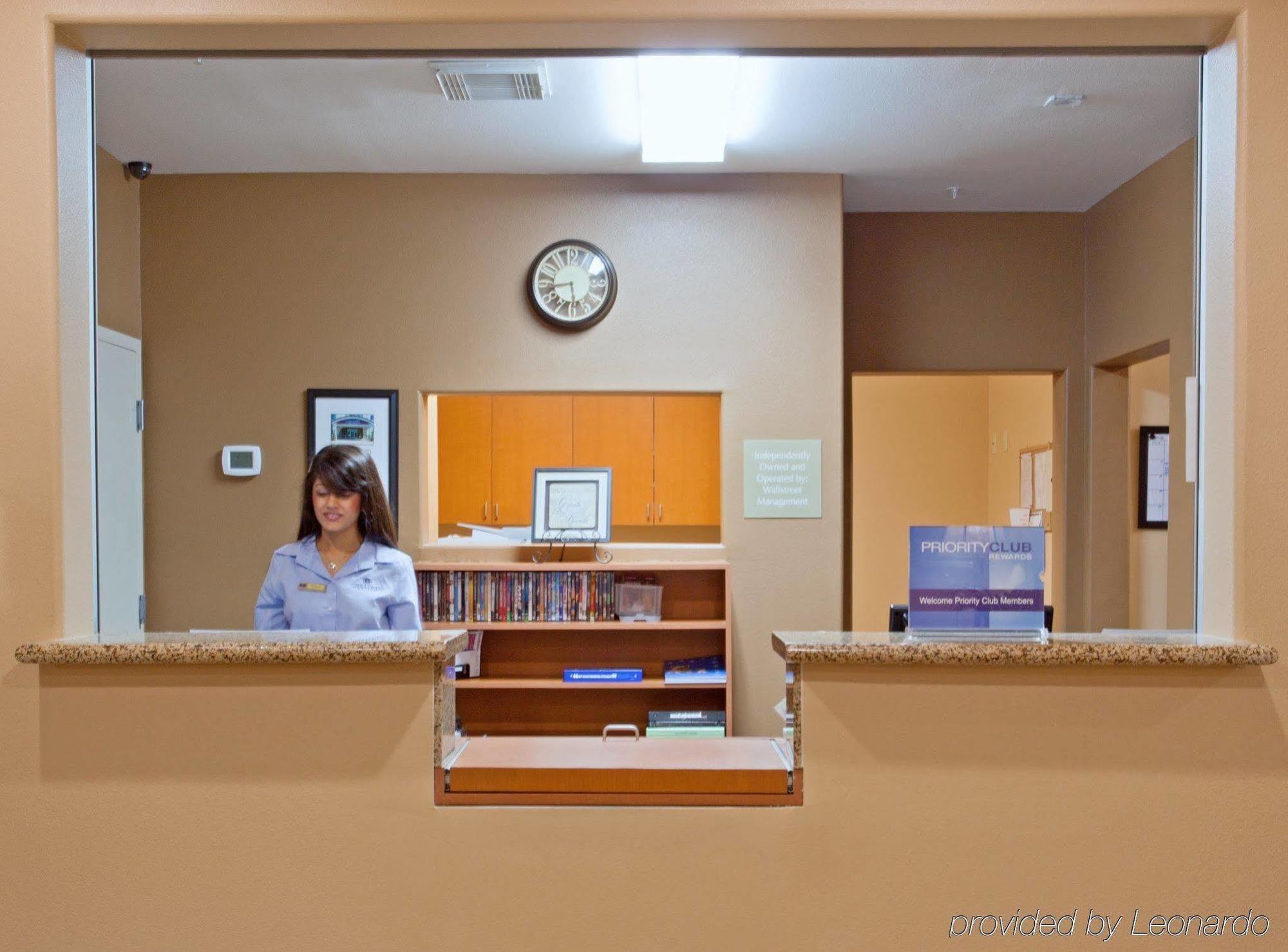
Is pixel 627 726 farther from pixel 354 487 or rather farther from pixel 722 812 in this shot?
pixel 354 487

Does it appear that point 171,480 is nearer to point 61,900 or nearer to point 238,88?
point 238,88

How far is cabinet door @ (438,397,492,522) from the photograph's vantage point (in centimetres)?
604

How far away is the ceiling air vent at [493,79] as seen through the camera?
3.43 metres

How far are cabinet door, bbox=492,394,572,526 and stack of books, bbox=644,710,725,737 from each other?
202 centimetres

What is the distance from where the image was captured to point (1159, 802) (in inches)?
77.0

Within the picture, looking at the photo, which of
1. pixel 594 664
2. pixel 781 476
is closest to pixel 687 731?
pixel 594 664

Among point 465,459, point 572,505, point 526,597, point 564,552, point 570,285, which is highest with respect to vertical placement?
point 570,285

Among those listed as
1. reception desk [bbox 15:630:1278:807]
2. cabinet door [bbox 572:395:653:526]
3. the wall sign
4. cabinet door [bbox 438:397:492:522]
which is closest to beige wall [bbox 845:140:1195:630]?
the wall sign

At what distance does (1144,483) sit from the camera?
5.17 metres

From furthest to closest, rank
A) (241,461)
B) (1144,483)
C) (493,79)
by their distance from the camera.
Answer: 1. (1144,483)
2. (241,461)
3. (493,79)

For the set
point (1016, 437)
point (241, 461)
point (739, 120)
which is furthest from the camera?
point (1016, 437)

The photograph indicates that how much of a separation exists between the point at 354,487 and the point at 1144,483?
4.21 meters

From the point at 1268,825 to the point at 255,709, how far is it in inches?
81.7

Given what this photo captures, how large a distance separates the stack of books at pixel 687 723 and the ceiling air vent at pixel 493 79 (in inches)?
105
